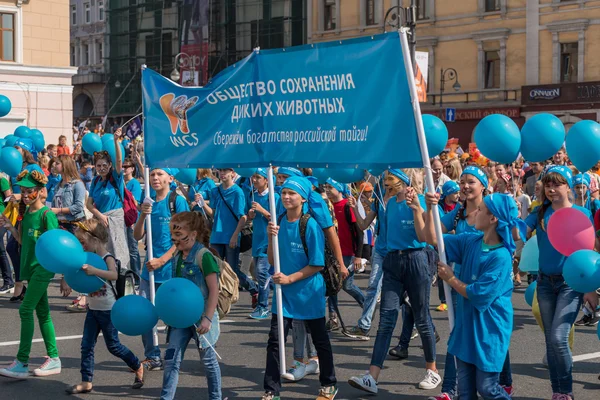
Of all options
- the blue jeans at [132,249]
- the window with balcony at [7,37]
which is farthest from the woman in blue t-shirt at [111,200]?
the window with balcony at [7,37]

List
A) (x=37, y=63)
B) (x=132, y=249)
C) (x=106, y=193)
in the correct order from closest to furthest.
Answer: (x=106, y=193) → (x=132, y=249) → (x=37, y=63)

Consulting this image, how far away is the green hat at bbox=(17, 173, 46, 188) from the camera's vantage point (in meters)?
8.21

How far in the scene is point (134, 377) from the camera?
7797 millimetres

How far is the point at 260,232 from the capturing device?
10750mm

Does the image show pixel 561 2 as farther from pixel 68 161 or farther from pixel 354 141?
pixel 354 141

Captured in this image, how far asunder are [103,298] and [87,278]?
391 mm

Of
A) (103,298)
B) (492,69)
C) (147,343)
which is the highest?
(492,69)

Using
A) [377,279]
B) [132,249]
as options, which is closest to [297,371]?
[377,279]

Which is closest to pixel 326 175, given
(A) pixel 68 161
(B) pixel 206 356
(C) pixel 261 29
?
(A) pixel 68 161

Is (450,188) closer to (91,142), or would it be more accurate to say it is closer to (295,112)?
(295,112)

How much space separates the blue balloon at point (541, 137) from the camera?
7207 millimetres

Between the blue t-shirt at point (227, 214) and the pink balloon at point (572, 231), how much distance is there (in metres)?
5.18

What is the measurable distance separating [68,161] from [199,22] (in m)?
49.2

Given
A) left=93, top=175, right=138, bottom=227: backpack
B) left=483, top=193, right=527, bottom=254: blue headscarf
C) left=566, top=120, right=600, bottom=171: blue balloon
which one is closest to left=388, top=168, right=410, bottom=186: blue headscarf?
left=566, top=120, right=600, bottom=171: blue balloon
